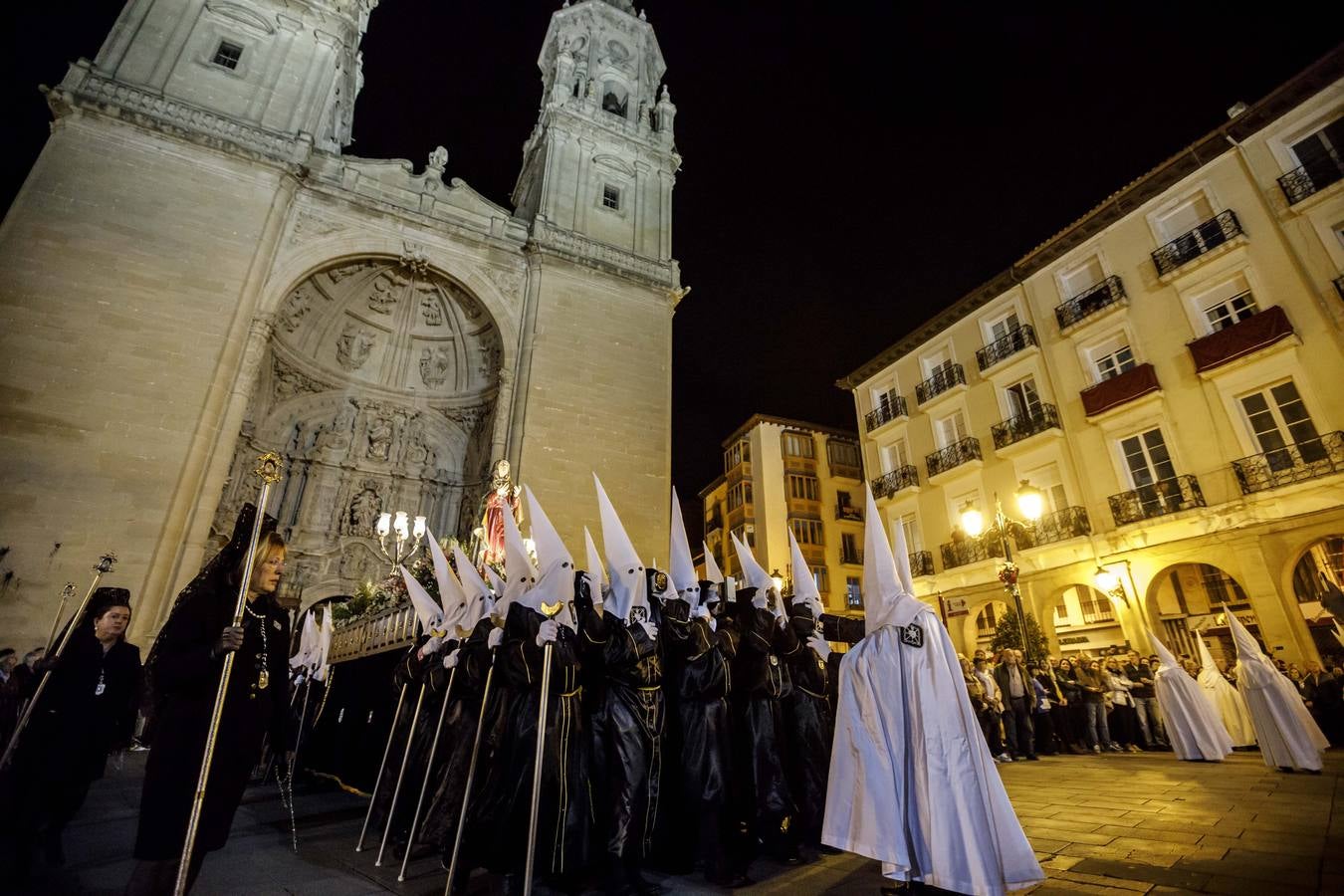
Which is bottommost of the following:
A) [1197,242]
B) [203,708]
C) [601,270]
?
[203,708]

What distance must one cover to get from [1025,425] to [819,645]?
1317 cm

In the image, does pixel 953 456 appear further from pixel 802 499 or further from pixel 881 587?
pixel 881 587

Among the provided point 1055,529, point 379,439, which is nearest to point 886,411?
point 1055,529

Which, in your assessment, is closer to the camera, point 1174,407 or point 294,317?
Answer: point 1174,407

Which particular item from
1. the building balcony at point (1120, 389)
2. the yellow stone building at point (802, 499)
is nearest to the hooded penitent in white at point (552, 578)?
the building balcony at point (1120, 389)

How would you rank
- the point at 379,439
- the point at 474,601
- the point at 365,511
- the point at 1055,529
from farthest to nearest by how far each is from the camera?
the point at 379,439 → the point at 365,511 → the point at 1055,529 → the point at 474,601

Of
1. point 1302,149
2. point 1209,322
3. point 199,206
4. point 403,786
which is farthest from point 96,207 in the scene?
point 1302,149

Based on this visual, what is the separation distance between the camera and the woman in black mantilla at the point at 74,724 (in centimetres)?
363

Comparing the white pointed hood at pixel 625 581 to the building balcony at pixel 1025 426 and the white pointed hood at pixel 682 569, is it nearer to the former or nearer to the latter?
the white pointed hood at pixel 682 569

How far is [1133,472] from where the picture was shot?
13219 mm

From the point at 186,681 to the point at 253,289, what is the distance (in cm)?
1233

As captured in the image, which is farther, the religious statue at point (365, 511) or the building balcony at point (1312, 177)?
the religious statue at point (365, 511)

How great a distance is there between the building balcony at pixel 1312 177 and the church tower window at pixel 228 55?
2320 cm

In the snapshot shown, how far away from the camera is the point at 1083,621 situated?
47.8 ft
